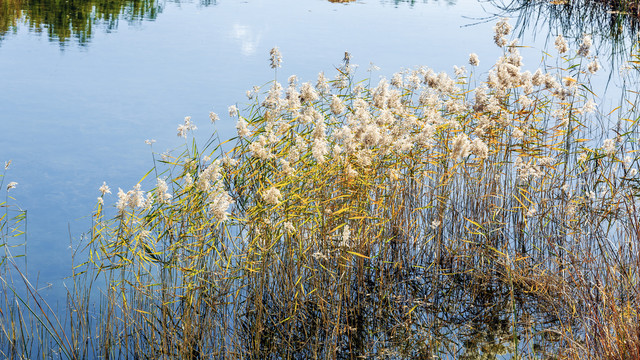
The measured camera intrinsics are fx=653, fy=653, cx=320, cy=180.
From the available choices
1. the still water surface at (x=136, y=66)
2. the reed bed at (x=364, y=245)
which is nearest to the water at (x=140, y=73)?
the still water surface at (x=136, y=66)

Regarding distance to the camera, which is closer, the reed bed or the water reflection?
the reed bed

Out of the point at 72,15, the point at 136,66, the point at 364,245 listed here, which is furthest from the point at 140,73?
the point at 364,245

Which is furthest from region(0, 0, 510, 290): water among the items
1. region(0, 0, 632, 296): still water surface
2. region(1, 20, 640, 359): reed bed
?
region(1, 20, 640, 359): reed bed

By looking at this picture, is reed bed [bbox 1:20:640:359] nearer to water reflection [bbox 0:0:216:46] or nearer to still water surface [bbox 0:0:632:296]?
still water surface [bbox 0:0:632:296]

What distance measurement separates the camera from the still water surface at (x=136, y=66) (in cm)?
585

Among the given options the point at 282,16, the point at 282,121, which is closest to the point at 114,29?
the point at 282,16

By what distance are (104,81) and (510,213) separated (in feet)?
19.6

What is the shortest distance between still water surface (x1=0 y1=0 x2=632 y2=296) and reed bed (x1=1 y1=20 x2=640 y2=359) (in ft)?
3.59

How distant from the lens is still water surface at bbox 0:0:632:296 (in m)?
5.85

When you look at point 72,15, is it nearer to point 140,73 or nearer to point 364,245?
point 140,73

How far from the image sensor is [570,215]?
4566mm

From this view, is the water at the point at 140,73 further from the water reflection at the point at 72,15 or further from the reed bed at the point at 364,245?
the reed bed at the point at 364,245

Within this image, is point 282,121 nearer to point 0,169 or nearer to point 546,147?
point 546,147

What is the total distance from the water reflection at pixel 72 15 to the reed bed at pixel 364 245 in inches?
308
